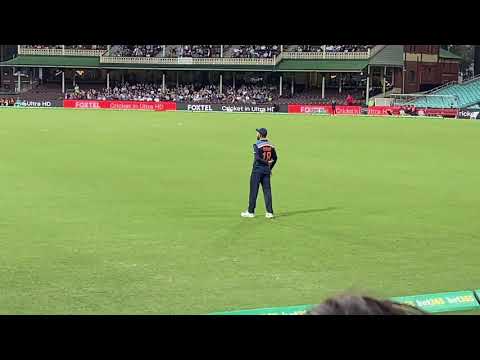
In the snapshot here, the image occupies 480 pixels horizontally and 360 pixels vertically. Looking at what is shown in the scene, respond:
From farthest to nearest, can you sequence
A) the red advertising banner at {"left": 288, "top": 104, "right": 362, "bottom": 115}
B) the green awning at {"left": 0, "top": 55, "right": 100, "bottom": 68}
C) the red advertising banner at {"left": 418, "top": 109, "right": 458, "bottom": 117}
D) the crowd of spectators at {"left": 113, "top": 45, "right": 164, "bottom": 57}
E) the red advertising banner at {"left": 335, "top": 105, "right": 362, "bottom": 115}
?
the crowd of spectators at {"left": 113, "top": 45, "right": 164, "bottom": 57} < the green awning at {"left": 0, "top": 55, "right": 100, "bottom": 68} < the red advertising banner at {"left": 288, "top": 104, "right": 362, "bottom": 115} < the red advertising banner at {"left": 335, "top": 105, "right": 362, "bottom": 115} < the red advertising banner at {"left": 418, "top": 109, "right": 458, "bottom": 117}

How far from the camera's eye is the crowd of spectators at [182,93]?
7881 centimetres

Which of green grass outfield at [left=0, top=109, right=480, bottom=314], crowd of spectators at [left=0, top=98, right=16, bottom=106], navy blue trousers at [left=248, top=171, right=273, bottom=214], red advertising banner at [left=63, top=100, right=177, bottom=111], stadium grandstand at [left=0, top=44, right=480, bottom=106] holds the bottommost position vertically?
green grass outfield at [left=0, top=109, right=480, bottom=314]

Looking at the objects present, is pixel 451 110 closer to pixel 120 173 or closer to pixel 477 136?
pixel 477 136

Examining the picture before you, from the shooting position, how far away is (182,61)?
3246 inches

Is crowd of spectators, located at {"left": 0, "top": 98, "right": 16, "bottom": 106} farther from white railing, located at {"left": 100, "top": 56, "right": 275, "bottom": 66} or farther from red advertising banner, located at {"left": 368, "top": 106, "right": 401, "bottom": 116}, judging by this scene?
red advertising banner, located at {"left": 368, "top": 106, "right": 401, "bottom": 116}

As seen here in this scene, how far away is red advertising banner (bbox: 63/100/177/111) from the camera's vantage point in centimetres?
7281

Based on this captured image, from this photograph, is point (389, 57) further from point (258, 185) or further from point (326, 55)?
point (258, 185)

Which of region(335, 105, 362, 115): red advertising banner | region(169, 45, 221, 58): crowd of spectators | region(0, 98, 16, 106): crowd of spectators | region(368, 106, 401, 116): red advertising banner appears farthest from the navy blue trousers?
region(169, 45, 221, 58): crowd of spectators

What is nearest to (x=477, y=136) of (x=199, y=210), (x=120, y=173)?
(x=120, y=173)

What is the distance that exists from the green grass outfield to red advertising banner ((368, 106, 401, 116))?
104 ft

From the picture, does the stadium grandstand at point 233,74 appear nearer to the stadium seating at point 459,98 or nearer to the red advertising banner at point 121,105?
the stadium seating at point 459,98

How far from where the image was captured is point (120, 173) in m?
24.7

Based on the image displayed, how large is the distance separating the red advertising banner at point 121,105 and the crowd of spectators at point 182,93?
512cm

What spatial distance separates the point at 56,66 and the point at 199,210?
68978 mm
